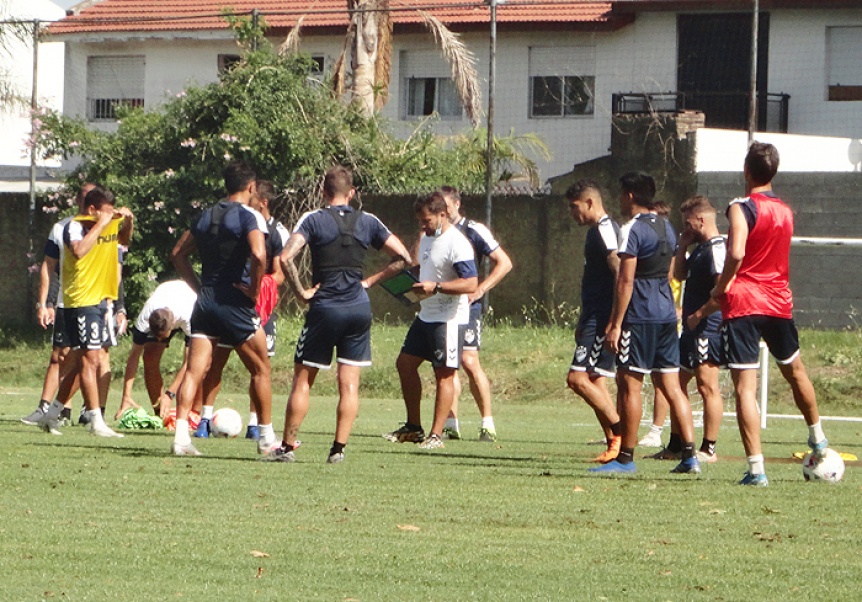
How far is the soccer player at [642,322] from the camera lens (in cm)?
1045

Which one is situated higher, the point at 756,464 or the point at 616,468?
the point at 756,464

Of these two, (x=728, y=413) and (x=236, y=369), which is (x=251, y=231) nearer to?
(x=728, y=413)

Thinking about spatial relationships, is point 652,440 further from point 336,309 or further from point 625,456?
point 336,309

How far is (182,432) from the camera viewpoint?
1098cm

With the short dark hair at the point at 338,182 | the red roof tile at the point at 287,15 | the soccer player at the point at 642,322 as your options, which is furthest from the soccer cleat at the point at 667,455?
the red roof tile at the point at 287,15

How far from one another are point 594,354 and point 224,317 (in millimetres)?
2781

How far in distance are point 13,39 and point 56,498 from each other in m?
18.0

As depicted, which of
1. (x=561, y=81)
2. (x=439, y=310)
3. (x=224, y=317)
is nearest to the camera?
(x=224, y=317)

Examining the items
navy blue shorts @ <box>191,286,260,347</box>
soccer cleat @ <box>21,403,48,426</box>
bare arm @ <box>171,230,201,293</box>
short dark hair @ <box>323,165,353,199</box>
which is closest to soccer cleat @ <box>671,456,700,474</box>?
short dark hair @ <box>323,165,353,199</box>

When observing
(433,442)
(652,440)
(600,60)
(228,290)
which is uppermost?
(600,60)

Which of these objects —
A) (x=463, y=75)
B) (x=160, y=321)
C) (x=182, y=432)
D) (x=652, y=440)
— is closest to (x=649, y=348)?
(x=652, y=440)

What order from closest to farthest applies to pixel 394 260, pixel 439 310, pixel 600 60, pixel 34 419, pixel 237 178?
pixel 237 178
pixel 394 260
pixel 439 310
pixel 34 419
pixel 600 60

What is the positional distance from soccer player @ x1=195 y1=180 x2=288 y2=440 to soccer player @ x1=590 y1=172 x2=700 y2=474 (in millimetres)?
2538

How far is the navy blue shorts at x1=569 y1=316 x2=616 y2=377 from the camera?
1152cm
